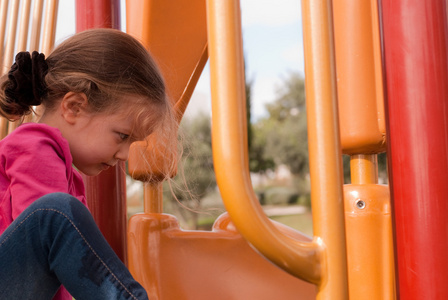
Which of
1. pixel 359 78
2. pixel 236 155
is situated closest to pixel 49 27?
pixel 359 78

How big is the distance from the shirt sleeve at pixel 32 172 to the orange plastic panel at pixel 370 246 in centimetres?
38

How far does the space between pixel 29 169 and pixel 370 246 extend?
445 millimetres

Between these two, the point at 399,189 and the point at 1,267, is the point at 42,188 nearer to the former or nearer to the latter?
the point at 1,267

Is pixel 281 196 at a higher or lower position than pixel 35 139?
lower

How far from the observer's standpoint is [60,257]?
2.02ft

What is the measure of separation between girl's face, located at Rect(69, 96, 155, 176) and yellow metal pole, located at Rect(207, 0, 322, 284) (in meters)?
0.43

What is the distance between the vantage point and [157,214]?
930mm

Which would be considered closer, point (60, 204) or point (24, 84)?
point (60, 204)

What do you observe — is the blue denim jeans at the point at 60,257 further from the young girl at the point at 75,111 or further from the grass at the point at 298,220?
the grass at the point at 298,220

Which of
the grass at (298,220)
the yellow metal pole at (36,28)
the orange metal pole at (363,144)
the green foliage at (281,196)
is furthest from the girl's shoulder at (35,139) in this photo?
the green foliage at (281,196)

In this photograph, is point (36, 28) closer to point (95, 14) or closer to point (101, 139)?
point (95, 14)

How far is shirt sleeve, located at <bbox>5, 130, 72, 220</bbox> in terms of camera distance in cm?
74

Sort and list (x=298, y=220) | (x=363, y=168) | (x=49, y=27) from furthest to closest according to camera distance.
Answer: (x=298, y=220), (x=49, y=27), (x=363, y=168)

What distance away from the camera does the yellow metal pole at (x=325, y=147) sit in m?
0.47
